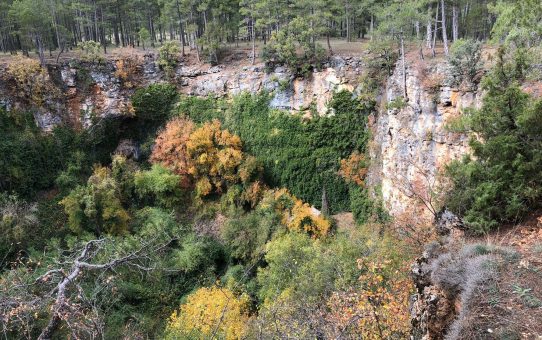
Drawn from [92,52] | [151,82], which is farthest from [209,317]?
[92,52]

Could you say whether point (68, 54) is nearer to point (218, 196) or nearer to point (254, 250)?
point (218, 196)

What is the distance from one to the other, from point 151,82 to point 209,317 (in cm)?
2029

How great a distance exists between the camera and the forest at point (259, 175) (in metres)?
10.9

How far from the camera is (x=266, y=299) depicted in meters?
16.2

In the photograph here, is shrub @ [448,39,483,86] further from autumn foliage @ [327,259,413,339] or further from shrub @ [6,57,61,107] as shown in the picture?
shrub @ [6,57,61,107]

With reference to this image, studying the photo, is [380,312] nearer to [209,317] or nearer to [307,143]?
[209,317]

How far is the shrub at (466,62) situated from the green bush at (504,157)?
6.58m

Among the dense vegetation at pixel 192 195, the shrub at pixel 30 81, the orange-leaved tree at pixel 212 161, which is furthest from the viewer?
the shrub at pixel 30 81

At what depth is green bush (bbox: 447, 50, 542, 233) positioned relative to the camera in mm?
9531

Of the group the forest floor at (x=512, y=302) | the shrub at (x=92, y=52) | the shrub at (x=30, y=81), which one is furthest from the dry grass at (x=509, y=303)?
the shrub at (x=92, y=52)

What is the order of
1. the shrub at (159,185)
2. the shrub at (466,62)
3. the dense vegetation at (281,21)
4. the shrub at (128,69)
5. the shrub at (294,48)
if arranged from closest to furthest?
the shrub at (466,62), the dense vegetation at (281,21), the shrub at (159,185), the shrub at (294,48), the shrub at (128,69)

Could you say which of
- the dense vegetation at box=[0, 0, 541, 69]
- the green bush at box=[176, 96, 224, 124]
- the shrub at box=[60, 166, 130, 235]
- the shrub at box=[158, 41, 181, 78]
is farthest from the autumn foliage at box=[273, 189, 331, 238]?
the shrub at box=[158, 41, 181, 78]

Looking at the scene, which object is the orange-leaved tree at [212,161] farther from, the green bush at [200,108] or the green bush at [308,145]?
the green bush at [200,108]

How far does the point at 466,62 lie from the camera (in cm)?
1650
